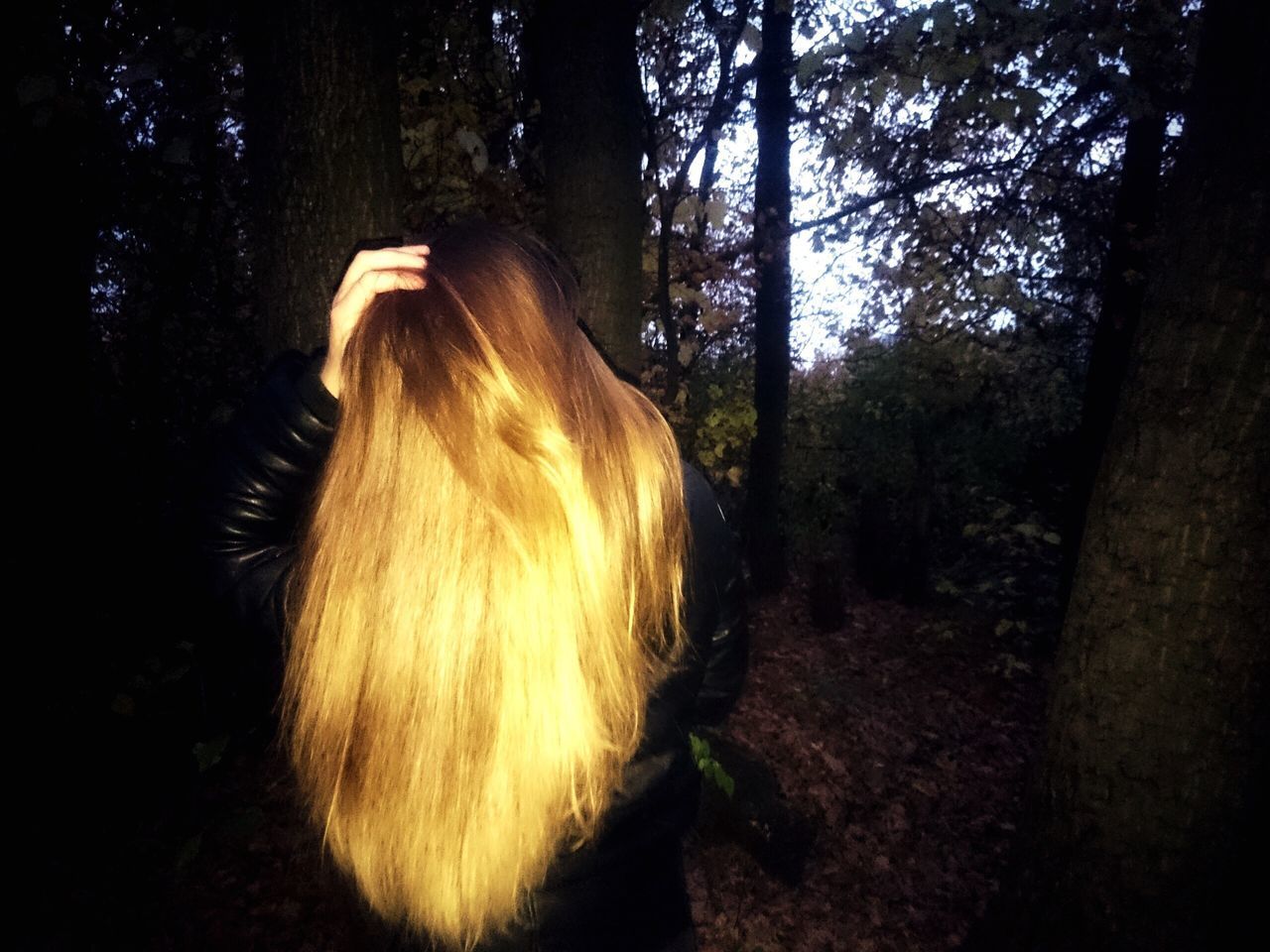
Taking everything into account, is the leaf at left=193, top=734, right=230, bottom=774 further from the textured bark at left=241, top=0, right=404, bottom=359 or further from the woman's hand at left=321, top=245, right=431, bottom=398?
the woman's hand at left=321, top=245, right=431, bottom=398

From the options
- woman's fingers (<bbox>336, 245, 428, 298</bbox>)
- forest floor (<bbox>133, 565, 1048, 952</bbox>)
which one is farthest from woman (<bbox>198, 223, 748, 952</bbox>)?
forest floor (<bbox>133, 565, 1048, 952</bbox>)

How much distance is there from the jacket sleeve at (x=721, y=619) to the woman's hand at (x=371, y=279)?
32.2 inches

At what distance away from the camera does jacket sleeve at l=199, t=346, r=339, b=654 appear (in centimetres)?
143

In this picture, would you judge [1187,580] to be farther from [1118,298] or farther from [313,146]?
[1118,298]

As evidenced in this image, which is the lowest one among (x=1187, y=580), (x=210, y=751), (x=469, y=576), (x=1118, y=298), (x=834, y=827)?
(x=834, y=827)

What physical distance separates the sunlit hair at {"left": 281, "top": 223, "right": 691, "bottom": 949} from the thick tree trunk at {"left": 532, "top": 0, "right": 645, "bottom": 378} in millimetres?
2050

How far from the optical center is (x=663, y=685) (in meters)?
1.65

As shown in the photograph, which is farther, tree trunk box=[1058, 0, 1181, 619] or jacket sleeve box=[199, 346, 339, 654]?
tree trunk box=[1058, 0, 1181, 619]

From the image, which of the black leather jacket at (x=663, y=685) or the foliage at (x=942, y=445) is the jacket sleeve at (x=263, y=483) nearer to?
the black leather jacket at (x=663, y=685)

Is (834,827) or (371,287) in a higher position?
(371,287)

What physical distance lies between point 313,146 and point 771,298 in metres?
7.91

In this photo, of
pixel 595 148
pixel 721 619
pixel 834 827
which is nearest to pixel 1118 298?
pixel 834 827

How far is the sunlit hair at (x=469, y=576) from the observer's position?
1.24 metres

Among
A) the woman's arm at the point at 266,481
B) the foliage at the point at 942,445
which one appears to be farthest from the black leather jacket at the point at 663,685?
the foliage at the point at 942,445
